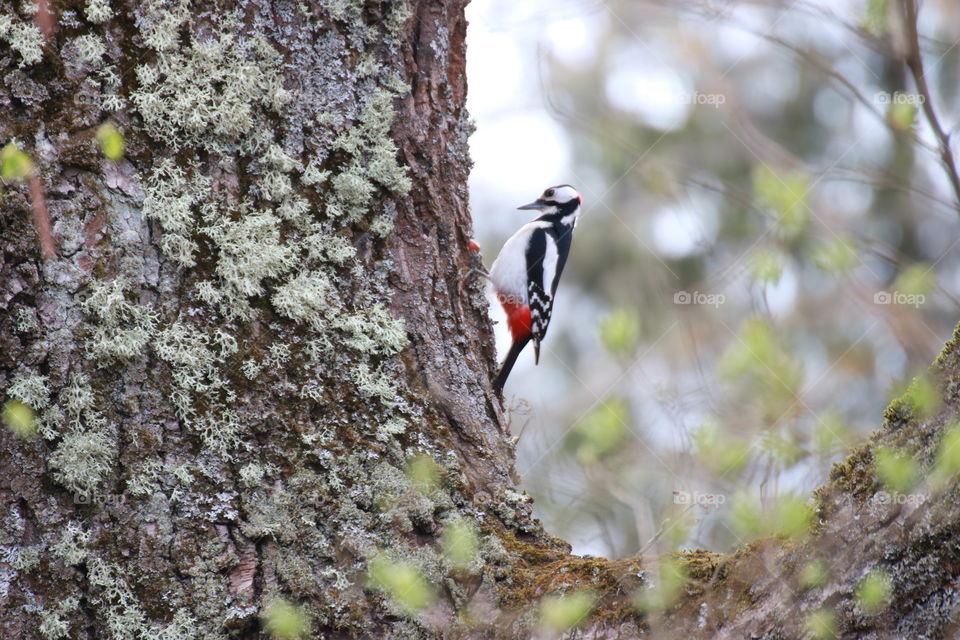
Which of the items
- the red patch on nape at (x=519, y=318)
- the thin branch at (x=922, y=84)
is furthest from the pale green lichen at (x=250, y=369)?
the red patch on nape at (x=519, y=318)

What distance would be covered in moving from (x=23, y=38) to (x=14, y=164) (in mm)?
279

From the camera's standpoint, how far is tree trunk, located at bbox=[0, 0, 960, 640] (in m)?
1.75

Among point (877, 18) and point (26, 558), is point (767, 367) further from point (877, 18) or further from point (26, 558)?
point (26, 558)

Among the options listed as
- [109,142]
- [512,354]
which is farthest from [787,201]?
[512,354]

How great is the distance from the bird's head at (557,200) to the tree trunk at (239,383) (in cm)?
340

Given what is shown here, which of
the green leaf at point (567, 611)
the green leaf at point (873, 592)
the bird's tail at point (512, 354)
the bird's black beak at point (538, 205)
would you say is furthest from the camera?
the bird's black beak at point (538, 205)

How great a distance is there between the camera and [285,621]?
1.75 m

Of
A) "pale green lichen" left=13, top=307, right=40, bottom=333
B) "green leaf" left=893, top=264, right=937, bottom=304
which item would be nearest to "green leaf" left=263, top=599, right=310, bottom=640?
"pale green lichen" left=13, top=307, right=40, bottom=333

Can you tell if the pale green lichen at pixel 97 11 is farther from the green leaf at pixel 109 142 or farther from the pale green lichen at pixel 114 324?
the pale green lichen at pixel 114 324

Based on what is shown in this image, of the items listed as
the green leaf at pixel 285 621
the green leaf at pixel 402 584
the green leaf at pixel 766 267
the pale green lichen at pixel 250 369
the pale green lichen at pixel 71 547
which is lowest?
the green leaf at pixel 285 621

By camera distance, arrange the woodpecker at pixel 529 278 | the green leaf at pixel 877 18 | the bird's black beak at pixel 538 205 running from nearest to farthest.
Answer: the green leaf at pixel 877 18
the woodpecker at pixel 529 278
the bird's black beak at pixel 538 205

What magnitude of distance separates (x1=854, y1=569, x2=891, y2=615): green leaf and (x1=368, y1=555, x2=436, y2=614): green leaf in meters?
0.83

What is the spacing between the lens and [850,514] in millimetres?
1498

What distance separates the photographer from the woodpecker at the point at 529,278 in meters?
5.04
